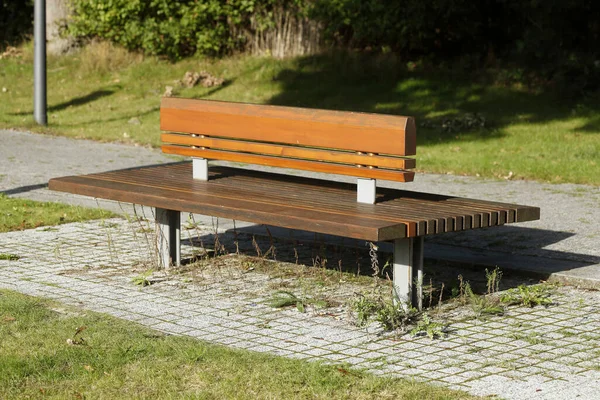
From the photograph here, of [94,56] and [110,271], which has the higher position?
[94,56]

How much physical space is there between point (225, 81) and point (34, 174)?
7623mm

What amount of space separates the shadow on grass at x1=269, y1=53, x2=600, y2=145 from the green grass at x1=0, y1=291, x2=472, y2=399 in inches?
364

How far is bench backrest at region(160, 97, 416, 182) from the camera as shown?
668 cm

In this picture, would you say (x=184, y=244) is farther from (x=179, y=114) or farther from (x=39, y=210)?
(x=39, y=210)

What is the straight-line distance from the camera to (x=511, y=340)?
5953mm

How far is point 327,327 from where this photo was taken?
20.3 feet

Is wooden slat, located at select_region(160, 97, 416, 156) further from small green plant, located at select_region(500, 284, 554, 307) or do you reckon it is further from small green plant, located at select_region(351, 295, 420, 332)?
small green plant, located at select_region(500, 284, 554, 307)

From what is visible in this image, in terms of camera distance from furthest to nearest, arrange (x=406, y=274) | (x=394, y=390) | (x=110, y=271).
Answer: (x=110, y=271) → (x=406, y=274) → (x=394, y=390)

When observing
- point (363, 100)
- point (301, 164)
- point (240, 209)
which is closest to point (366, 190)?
point (301, 164)

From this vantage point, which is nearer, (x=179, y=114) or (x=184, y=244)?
(x=179, y=114)

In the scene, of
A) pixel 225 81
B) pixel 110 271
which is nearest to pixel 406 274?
pixel 110 271

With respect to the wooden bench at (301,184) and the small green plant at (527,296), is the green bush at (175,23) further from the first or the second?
the small green plant at (527,296)

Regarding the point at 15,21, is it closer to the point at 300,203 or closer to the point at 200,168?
the point at 200,168

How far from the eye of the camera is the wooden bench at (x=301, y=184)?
6387 millimetres
